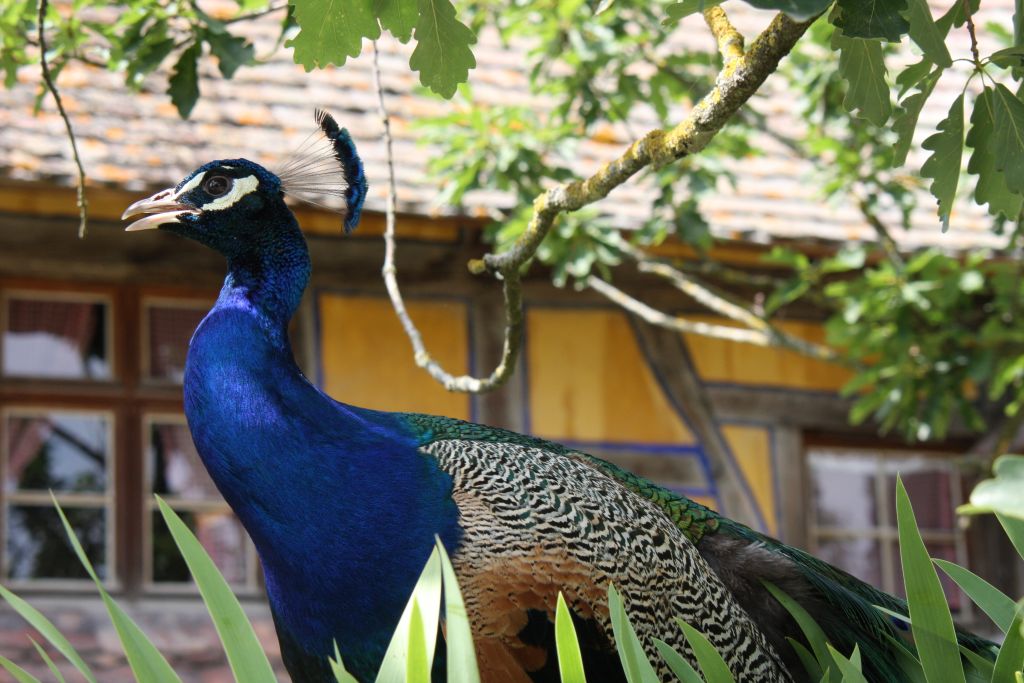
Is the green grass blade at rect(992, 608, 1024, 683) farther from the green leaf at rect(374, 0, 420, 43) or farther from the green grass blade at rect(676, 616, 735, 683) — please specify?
the green leaf at rect(374, 0, 420, 43)

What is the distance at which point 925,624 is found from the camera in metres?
1.68

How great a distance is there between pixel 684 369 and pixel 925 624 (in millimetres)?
3504

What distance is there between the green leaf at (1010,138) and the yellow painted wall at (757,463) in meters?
3.48

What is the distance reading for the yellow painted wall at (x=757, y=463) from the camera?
17.0 ft

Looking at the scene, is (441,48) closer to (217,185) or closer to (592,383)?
(217,185)

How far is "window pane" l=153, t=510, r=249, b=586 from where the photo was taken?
470 cm

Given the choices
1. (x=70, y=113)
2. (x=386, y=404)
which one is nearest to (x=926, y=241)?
(x=386, y=404)

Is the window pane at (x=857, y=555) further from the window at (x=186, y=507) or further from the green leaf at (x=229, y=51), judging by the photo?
the green leaf at (x=229, y=51)

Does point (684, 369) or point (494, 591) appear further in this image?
point (684, 369)

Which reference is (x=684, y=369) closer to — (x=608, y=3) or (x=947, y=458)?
(x=947, y=458)

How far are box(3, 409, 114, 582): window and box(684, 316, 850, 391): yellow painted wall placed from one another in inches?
77.7

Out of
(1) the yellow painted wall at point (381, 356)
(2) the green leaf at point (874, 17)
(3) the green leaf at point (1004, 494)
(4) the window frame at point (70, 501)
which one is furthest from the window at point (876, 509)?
(3) the green leaf at point (1004, 494)

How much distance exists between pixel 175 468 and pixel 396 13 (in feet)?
10.9

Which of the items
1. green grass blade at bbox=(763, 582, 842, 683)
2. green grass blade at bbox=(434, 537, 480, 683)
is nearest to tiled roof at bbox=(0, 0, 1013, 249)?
green grass blade at bbox=(763, 582, 842, 683)
